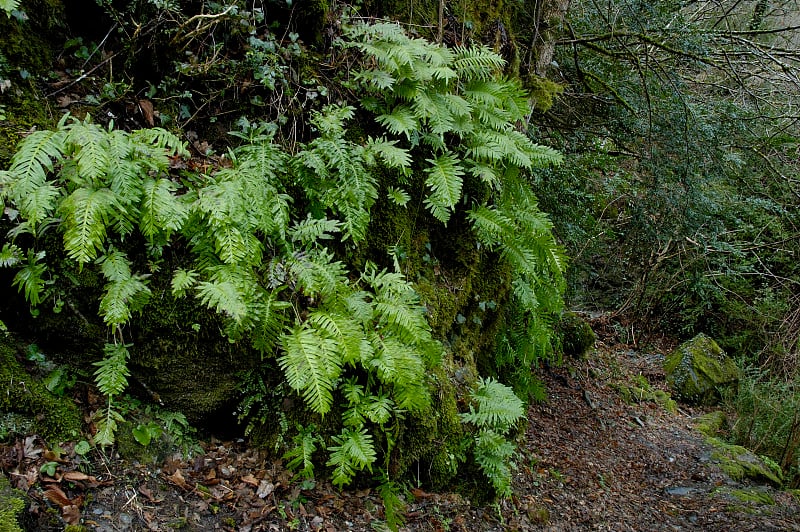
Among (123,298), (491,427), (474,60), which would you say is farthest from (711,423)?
(123,298)

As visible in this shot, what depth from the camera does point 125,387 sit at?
325cm

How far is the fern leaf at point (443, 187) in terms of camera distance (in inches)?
162

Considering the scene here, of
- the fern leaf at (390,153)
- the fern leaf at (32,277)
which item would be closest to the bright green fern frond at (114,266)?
the fern leaf at (32,277)

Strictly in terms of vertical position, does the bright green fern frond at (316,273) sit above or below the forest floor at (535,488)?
above

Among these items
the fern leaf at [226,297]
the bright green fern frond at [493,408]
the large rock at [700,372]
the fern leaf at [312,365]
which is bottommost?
the large rock at [700,372]

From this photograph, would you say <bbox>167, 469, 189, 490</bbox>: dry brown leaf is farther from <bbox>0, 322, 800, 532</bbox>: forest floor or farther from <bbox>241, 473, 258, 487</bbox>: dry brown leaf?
<bbox>241, 473, 258, 487</bbox>: dry brown leaf

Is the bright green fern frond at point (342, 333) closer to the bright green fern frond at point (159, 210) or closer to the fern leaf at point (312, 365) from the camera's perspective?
the fern leaf at point (312, 365)

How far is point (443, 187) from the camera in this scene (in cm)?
412

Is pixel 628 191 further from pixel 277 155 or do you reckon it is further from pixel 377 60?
pixel 277 155

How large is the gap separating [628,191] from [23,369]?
8.06 metres

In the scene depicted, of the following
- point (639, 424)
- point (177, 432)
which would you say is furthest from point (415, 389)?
point (639, 424)

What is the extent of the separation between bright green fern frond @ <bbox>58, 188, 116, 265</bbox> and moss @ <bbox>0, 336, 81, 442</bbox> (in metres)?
0.71

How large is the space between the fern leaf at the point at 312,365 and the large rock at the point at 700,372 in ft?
30.6

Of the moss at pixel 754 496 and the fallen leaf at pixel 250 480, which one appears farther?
the moss at pixel 754 496
